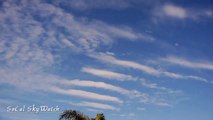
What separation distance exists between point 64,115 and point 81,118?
2.06m

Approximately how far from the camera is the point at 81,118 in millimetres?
51375

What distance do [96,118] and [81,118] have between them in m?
1.79

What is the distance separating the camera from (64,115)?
1991 inches

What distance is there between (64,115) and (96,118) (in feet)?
12.6

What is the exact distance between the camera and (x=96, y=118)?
52000 mm
